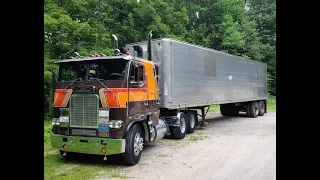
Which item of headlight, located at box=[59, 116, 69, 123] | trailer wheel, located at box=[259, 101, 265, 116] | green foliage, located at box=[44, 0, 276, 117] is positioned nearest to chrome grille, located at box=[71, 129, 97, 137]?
headlight, located at box=[59, 116, 69, 123]

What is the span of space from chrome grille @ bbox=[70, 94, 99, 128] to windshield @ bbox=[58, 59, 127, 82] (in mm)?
555

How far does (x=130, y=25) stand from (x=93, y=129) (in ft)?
62.6

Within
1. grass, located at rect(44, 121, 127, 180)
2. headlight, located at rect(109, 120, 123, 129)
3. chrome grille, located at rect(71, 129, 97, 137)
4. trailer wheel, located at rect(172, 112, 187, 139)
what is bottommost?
grass, located at rect(44, 121, 127, 180)

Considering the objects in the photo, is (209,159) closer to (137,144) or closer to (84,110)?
(137,144)

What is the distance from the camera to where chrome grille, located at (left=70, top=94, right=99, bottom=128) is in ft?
24.0

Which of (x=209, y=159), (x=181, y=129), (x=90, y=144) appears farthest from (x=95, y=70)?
(x=181, y=129)

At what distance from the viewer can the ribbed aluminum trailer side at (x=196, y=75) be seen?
34.6 ft

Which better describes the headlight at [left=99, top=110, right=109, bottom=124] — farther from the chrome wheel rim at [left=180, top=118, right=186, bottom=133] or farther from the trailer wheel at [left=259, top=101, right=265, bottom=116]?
the trailer wheel at [left=259, top=101, right=265, bottom=116]

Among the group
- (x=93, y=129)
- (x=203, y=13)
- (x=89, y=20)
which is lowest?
(x=93, y=129)

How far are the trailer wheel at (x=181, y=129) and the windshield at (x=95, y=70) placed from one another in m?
4.42

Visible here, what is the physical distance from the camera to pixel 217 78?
47.4ft

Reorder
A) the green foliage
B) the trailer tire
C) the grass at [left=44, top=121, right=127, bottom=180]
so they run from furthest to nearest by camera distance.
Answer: the trailer tire, the green foliage, the grass at [left=44, top=121, right=127, bottom=180]
